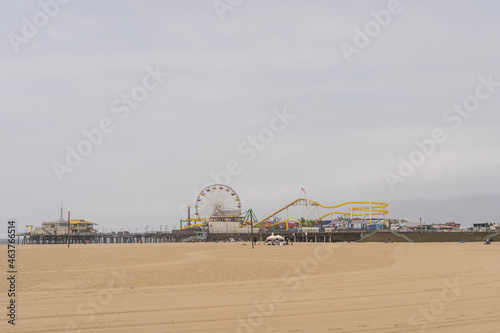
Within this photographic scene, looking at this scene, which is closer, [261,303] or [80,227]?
[261,303]

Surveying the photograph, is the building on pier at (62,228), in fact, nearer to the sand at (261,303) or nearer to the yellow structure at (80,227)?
the yellow structure at (80,227)

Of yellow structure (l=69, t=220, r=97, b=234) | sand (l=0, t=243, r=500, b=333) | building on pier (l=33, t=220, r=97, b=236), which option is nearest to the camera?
sand (l=0, t=243, r=500, b=333)

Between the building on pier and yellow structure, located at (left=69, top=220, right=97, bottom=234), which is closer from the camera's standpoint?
the building on pier

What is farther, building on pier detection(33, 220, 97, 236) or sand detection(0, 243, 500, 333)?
building on pier detection(33, 220, 97, 236)

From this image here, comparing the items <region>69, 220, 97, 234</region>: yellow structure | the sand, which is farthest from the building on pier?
the sand

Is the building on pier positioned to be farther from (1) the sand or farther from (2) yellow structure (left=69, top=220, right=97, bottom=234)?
(1) the sand

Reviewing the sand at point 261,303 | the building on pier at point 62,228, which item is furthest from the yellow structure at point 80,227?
the sand at point 261,303

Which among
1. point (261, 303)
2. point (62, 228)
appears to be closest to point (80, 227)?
point (62, 228)

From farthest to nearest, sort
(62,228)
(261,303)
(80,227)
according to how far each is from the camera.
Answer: (80,227)
(62,228)
(261,303)

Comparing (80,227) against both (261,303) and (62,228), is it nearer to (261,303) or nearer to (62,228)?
(62,228)

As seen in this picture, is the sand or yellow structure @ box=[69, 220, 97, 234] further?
yellow structure @ box=[69, 220, 97, 234]

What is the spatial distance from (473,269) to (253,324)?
14854 mm

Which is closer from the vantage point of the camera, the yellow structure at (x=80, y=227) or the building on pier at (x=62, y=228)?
the building on pier at (x=62, y=228)

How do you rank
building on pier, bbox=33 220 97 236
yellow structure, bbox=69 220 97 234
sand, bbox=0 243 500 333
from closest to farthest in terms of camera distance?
sand, bbox=0 243 500 333 < building on pier, bbox=33 220 97 236 < yellow structure, bbox=69 220 97 234
